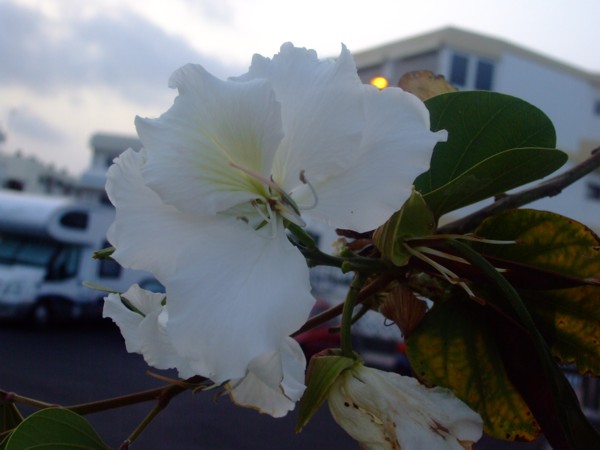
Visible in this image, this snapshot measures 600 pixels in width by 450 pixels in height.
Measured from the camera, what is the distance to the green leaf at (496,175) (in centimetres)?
28

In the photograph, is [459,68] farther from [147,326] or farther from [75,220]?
[147,326]

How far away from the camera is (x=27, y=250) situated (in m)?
6.20

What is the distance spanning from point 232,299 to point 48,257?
6.37 meters

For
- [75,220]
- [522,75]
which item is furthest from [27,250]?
[522,75]

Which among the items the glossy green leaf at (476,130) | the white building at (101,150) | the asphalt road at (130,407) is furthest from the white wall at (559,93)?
the glossy green leaf at (476,130)

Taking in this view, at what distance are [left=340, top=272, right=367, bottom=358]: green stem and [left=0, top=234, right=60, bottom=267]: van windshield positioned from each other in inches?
247

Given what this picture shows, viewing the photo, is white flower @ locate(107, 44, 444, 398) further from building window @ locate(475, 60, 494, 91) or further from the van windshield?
building window @ locate(475, 60, 494, 91)

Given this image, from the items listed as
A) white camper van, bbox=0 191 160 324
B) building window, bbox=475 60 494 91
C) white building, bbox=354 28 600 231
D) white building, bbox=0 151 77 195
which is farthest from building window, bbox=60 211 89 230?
white building, bbox=0 151 77 195

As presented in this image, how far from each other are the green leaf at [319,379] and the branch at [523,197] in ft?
0.35

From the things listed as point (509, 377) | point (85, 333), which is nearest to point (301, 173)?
point (509, 377)

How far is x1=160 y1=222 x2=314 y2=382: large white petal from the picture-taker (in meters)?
0.23

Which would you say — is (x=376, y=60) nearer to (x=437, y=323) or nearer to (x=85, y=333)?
(x=85, y=333)

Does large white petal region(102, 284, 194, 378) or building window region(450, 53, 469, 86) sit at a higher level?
large white petal region(102, 284, 194, 378)

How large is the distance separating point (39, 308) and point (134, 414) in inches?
101
